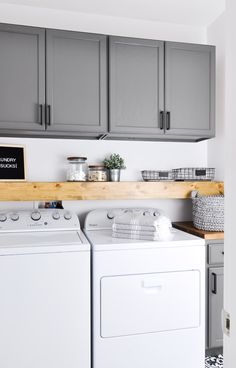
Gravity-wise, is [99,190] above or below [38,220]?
above

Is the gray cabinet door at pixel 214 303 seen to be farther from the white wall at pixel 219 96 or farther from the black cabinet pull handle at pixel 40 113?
the black cabinet pull handle at pixel 40 113

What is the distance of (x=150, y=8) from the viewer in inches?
97.7

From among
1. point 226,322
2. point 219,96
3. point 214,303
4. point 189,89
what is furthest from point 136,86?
point 226,322

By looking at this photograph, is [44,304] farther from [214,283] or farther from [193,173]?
[193,173]

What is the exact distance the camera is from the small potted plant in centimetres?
248

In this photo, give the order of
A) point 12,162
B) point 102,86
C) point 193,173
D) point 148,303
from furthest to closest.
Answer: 1. point 193,173
2. point 12,162
3. point 102,86
4. point 148,303

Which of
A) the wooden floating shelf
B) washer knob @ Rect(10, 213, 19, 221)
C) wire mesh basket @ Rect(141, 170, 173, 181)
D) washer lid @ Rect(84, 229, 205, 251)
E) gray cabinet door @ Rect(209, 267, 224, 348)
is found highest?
wire mesh basket @ Rect(141, 170, 173, 181)

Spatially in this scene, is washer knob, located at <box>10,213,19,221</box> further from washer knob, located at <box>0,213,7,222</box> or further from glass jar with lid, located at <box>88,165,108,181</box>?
glass jar with lid, located at <box>88,165,108,181</box>

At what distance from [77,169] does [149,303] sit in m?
1.12

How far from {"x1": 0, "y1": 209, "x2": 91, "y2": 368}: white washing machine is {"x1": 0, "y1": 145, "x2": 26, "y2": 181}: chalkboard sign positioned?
64cm

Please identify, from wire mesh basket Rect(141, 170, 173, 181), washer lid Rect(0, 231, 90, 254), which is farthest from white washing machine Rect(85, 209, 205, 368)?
wire mesh basket Rect(141, 170, 173, 181)

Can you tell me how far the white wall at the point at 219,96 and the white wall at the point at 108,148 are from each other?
137mm

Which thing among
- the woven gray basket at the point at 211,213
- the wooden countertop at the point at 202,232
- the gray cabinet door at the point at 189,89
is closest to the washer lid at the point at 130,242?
the wooden countertop at the point at 202,232

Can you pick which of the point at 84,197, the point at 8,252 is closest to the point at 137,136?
the point at 84,197
